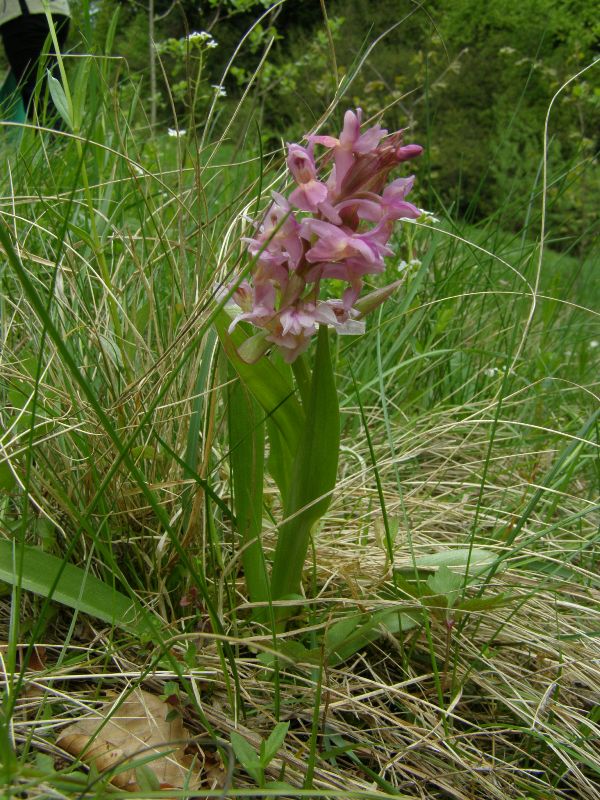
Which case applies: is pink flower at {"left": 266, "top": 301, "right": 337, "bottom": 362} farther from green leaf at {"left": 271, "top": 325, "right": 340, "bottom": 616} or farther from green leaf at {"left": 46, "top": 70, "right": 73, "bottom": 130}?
green leaf at {"left": 46, "top": 70, "right": 73, "bottom": 130}

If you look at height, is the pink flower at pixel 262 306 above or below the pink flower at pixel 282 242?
below

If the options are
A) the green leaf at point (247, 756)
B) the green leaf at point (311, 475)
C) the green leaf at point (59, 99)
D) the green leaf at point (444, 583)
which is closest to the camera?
the green leaf at point (247, 756)

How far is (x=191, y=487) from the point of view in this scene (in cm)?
87

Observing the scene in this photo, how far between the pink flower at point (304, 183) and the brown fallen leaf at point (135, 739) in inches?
18.4

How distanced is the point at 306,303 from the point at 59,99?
1.72 ft

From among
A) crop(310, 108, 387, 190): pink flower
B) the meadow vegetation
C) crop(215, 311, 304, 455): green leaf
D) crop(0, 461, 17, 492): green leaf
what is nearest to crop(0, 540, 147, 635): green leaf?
the meadow vegetation

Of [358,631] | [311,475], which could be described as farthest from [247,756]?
[311,475]

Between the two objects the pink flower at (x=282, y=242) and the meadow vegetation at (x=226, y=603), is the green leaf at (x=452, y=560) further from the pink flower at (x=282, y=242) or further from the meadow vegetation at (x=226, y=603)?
the pink flower at (x=282, y=242)

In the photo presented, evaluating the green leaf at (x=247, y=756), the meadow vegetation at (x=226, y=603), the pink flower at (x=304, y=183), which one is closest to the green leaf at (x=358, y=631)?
the meadow vegetation at (x=226, y=603)

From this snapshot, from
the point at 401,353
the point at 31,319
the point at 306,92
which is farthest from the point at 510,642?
the point at 306,92

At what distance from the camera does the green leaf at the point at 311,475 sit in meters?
0.70

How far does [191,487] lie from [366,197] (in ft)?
1.32

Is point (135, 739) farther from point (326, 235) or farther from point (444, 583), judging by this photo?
point (326, 235)

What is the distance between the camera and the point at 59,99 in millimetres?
966
